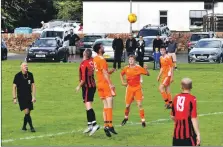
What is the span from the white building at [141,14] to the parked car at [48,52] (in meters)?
28.4

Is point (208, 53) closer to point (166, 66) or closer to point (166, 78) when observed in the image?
point (166, 66)

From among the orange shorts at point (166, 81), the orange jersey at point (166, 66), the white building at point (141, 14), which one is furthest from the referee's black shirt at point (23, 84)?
the white building at point (141, 14)

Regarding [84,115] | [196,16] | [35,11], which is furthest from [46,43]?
[35,11]

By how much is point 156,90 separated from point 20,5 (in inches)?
2467

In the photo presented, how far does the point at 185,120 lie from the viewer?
47.0 feet

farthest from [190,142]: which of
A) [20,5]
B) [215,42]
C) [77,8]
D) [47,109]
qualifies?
[77,8]

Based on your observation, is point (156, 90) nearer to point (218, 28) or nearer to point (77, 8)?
point (218, 28)

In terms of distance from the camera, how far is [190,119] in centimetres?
1432

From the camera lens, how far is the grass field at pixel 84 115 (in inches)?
742

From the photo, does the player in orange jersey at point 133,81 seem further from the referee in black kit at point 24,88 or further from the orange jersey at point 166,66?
the orange jersey at point 166,66

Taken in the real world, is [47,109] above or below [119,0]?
below

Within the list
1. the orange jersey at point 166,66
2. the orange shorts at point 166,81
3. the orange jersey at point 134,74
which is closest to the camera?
the orange jersey at point 134,74

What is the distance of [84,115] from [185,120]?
9529mm

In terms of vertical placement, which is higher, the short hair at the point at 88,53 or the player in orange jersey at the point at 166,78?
the short hair at the point at 88,53
